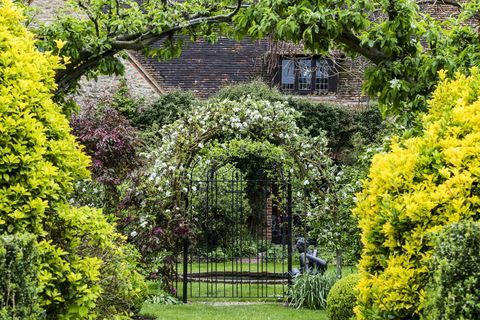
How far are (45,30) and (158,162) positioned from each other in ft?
12.8

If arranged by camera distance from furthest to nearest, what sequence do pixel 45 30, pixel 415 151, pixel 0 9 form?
pixel 45 30
pixel 0 9
pixel 415 151

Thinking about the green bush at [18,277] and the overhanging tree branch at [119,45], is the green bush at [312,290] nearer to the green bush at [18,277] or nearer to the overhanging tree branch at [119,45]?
the overhanging tree branch at [119,45]

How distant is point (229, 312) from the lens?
440 inches

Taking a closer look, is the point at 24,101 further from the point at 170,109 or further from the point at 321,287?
the point at 170,109

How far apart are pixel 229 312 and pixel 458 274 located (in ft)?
26.7

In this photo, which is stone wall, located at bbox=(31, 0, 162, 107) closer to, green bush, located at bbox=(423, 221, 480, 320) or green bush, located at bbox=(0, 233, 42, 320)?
green bush, located at bbox=(0, 233, 42, 320)

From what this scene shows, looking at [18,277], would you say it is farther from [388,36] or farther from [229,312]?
[229,312]

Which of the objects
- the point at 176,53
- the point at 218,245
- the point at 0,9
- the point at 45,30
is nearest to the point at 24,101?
the point at 0,9

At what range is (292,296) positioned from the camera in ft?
39.2

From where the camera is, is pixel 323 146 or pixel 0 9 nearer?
pixel 0 9

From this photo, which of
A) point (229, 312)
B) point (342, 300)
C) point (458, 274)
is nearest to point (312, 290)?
point (229, 312)

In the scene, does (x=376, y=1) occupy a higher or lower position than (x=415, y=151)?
higher

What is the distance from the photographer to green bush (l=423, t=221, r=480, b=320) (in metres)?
3.31

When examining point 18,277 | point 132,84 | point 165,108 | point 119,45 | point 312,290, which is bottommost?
point 312,290
